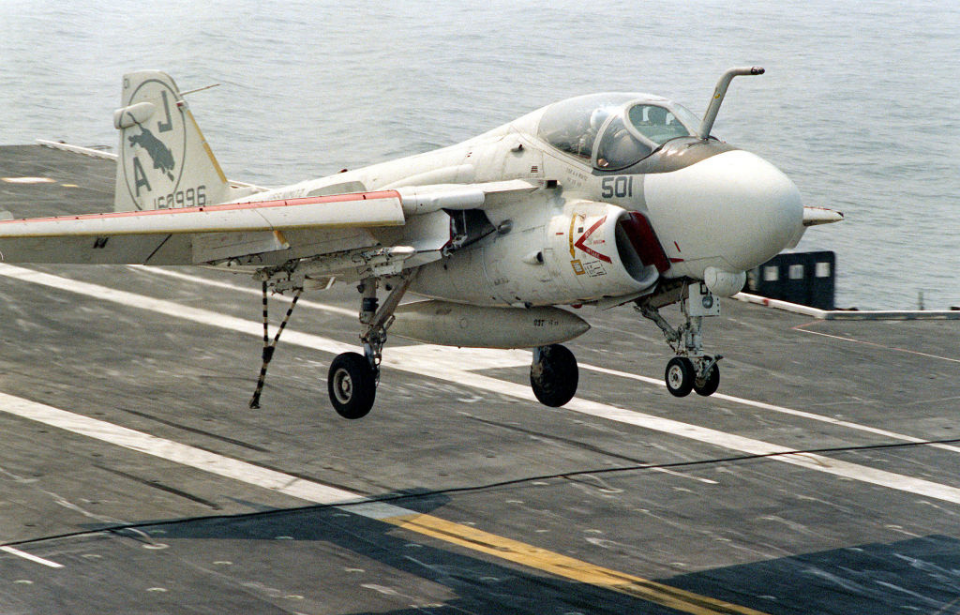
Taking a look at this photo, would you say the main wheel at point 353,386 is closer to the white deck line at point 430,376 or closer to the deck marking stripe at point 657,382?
the white deck line at point 430,376

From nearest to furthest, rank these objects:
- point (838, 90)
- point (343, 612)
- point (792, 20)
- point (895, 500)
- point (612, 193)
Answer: point (343, 612) < point (612, 193) < point (895, 500) < point (838, 90) < point (792, 20)

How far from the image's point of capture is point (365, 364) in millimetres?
18641

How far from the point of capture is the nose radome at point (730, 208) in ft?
48.4

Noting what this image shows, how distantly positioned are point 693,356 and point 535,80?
92629mm

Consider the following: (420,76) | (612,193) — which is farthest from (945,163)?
(612,193)

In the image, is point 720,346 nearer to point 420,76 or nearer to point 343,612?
point 343,612

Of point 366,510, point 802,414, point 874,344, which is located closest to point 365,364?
point 366,510

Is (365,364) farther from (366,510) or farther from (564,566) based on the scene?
(564,566)

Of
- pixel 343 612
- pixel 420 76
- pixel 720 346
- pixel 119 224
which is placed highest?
pixel 420 76

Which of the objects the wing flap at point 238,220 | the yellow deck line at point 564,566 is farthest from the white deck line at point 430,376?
the wing flap at point 238,220

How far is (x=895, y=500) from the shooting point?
20.4 m

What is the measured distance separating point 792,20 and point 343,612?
141 m

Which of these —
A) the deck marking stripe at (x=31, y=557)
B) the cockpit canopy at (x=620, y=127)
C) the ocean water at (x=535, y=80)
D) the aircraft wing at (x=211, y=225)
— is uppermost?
the ocean water at (x=535, y=80)

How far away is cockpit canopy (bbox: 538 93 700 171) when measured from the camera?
52.7ft
